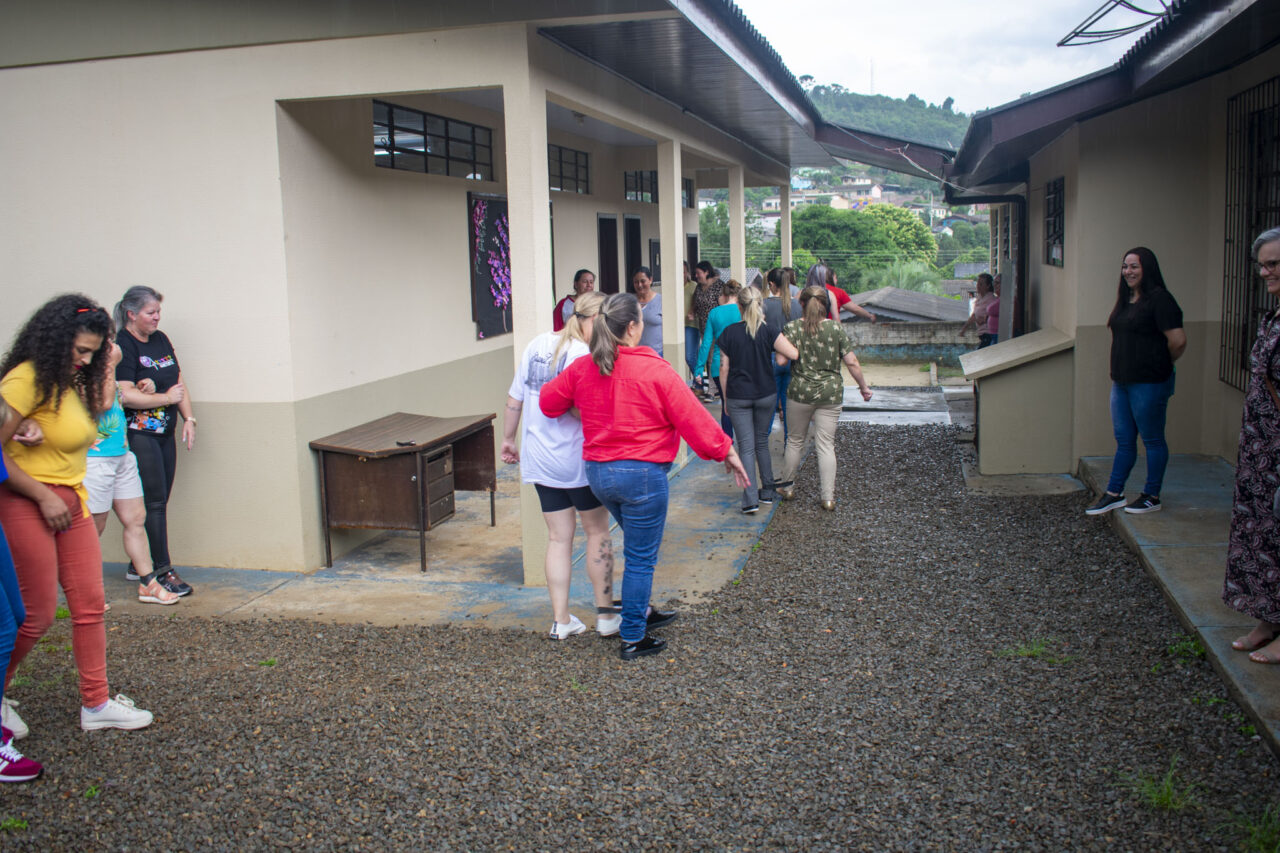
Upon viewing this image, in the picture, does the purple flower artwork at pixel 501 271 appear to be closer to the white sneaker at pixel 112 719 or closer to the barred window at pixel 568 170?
the barred window at pixel 568 170

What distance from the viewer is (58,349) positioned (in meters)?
3.87

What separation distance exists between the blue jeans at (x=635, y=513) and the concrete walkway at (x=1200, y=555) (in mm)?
2383

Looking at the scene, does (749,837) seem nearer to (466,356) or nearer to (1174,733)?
(1174,733)

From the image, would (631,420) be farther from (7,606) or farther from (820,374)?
(820,374)

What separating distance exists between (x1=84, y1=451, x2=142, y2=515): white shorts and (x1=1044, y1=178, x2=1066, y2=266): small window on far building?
7841mm

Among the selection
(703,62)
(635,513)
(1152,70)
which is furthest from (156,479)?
(1152,70)

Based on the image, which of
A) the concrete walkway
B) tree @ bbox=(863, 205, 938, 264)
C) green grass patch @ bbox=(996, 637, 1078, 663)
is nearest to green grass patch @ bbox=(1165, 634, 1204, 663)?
the concrete walkway

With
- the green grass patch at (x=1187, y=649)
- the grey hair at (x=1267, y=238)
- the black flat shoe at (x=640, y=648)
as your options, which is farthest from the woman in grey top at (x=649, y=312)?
the grey hair at (x=1267, y=238)

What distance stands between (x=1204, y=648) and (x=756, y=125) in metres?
8.56

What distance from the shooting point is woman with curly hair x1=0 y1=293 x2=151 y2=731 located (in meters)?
3.78

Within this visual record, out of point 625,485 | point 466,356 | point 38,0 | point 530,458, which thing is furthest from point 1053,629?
point 38,0

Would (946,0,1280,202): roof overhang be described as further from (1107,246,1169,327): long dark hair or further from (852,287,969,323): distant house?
(852,287,969,323): distant house

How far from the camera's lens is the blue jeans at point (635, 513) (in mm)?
4629

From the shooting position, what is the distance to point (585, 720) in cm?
425
